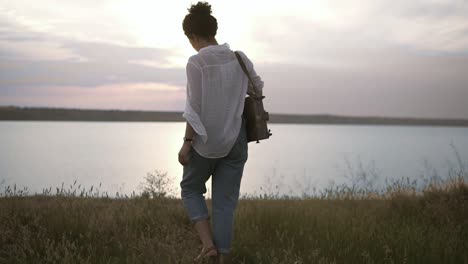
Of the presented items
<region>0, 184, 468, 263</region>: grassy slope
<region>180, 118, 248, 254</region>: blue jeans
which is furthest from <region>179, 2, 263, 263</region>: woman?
<region>0, 184, 468, 263</region>: grassy slope

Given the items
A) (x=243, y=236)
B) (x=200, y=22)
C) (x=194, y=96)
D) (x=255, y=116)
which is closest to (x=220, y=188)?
(x=255, y=116)

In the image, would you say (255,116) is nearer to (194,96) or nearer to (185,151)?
(194,96)

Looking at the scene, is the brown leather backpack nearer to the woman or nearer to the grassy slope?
the woman

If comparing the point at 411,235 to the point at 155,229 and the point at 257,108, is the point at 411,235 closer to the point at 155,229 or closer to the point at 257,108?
the point at 257,108

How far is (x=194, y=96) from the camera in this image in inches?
146

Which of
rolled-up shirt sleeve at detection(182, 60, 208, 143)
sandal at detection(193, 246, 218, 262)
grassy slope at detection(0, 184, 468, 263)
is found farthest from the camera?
grassy slope at detection(0, 184, 468, 263)

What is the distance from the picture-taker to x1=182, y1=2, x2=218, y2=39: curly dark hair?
3760 millimetres

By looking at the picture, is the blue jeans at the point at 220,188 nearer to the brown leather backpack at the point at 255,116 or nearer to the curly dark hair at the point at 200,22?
the brown leather backpack at the point at 255,116

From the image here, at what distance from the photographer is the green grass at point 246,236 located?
421cm

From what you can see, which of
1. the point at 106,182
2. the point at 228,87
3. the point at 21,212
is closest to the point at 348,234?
the point at 228,87

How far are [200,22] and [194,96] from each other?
23.4 inches

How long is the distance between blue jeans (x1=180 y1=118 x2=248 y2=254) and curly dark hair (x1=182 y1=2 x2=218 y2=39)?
32.5 inches

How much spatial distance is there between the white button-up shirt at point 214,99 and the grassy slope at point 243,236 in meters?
0.99

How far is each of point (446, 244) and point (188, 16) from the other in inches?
132
